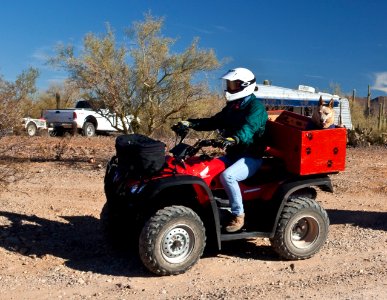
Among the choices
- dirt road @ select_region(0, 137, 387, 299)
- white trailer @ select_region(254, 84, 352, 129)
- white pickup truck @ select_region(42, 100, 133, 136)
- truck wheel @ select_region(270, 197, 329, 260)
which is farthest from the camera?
white pickup truck @ select_region(42, 100, 133, 136)

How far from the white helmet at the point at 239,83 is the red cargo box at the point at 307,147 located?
18.5 inches

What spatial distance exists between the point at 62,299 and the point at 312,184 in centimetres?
285

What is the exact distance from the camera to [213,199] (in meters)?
5.68

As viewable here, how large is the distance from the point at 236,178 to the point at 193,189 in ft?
1.50

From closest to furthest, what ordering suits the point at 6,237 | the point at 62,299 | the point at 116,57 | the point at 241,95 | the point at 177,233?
the point at 62,299
the point at 177,233
the point at 241,95
the point at 6,237
the point at 116,57

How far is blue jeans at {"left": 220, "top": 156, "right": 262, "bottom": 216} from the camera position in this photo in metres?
5.75

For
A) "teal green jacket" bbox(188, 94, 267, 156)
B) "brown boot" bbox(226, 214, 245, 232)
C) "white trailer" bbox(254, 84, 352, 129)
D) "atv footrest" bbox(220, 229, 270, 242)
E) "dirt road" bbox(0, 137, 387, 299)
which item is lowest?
"dirt road" bbox(0, 137, 387, 299)

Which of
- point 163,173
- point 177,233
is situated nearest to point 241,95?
point 163,173

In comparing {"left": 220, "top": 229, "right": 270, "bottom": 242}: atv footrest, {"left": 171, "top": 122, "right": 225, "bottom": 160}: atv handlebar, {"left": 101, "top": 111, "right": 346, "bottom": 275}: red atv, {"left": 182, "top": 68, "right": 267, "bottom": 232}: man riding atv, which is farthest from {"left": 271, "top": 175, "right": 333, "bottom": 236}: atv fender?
{"left": 171, "top": 122, "right": 225, "bottom": 160}: atv handlebar

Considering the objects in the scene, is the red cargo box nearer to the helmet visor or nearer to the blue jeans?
the blue jeans

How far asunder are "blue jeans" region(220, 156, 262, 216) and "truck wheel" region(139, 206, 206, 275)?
0.42 metres

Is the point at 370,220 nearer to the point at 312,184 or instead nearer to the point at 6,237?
the point at 312,184

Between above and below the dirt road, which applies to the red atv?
above

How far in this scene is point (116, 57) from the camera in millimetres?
13688
